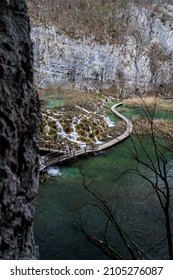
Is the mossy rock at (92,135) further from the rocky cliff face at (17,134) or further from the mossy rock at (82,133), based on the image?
the rocky cliff face at (17,134)

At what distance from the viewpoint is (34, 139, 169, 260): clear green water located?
49.5ft

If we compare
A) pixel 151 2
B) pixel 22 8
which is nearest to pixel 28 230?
pixel 22 8

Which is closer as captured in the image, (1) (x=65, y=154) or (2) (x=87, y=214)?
(2) (x=87, y=214)

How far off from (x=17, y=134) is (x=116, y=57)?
262ft

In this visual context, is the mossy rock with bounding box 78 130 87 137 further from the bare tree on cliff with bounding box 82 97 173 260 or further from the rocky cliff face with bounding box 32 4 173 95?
the rocky cliff face with bounding box 32 4 173 95

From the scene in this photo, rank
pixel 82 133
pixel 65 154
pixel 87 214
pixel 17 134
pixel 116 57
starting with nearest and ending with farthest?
pixel 17 134 → pixel 87 214 → pixel 65 154 → pixel 82 133 → pixel 116 57

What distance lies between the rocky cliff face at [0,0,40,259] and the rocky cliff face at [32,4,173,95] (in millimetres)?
56243

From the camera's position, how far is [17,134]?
189 inches

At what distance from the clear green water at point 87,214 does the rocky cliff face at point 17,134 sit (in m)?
7.75

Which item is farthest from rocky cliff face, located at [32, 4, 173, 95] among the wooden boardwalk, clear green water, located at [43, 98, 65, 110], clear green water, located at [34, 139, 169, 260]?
clear green water, located at [34, 139, 169, 260]

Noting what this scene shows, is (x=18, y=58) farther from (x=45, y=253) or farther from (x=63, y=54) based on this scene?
(x=63, y=54)

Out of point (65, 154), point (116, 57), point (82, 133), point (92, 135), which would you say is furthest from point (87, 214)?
point (116, 57)

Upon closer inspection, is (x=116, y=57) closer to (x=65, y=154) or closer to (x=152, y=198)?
(x=65, y=154)

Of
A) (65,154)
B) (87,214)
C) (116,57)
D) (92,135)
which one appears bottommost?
(65,154)
